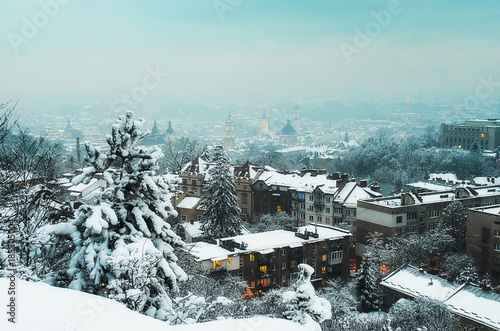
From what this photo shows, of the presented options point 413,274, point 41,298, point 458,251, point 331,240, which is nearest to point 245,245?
point 331,240

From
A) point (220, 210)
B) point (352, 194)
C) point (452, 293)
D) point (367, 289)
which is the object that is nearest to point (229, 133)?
point (352, 194)

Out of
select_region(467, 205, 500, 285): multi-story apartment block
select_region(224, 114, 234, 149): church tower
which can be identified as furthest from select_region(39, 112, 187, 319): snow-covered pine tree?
select_region(224, 114, 234, 149): church tower

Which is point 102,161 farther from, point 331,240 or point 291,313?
point 331,240

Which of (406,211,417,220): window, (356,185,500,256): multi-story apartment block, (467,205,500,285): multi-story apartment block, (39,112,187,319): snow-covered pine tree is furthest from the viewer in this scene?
(406,211,417,220): window

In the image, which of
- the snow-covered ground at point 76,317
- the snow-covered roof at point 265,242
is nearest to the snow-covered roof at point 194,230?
the snow-covered roof at point 265,242

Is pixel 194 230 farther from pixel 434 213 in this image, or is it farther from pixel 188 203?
pixel 434 213

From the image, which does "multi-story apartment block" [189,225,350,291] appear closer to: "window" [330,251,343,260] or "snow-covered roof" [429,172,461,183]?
"window" [330,251,343,260]

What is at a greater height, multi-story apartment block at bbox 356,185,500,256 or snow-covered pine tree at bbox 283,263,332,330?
snow-covered pine tree at bbox 283,263,332,330
